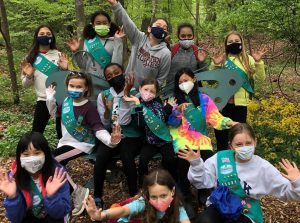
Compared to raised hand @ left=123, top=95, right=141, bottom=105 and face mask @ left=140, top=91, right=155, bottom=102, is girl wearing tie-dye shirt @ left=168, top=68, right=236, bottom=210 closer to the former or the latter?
face mask @ left=140, top=91, right=155, bottom=102

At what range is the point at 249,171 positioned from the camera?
326 cm

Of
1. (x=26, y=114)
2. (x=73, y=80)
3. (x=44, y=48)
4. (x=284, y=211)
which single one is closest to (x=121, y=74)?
(x=73, y=80)

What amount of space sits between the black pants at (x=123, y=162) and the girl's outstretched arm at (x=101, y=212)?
992 mm

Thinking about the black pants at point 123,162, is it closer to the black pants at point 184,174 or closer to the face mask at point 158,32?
the black pants at point 184,174

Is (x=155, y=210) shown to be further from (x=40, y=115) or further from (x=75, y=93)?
(x=40, y=115)

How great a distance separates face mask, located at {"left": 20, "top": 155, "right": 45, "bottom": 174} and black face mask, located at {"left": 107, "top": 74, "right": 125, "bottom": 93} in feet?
4.72

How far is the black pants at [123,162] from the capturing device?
398 centimetres

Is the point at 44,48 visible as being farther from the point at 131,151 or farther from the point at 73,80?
the point at 131,151

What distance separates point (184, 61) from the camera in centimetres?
488

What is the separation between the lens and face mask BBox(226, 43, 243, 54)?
4.81 m

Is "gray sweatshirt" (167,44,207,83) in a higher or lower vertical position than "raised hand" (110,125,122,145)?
higher

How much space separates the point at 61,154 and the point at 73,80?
0.84m

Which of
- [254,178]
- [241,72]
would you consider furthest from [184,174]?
[241,72]

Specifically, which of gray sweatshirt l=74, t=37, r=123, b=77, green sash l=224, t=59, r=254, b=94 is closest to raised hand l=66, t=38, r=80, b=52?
gray sweatshirt l=74, t=37, r=123, b=77
